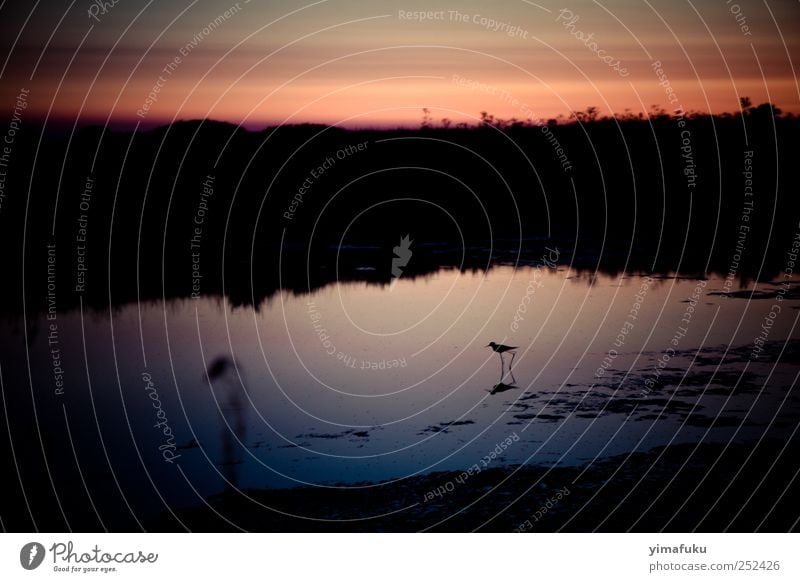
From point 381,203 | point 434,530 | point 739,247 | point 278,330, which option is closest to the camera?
point 434,530

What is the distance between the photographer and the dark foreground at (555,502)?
14609 millimetres

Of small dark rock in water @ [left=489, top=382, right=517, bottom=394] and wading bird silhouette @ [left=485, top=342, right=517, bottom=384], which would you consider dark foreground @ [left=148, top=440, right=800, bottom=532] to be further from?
wading bird silhouette @ [left=485, top=342, right=517, bottom=384]

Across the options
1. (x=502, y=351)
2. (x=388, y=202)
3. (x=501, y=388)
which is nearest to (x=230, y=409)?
(x=501, y=388)

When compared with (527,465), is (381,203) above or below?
above

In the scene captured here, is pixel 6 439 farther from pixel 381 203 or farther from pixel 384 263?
pixel 381 203

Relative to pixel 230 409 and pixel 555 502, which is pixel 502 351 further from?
pixel 555 502

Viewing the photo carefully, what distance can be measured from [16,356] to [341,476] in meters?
10.5

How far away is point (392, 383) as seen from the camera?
2048 centimetres

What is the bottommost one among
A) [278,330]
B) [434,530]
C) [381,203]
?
[434,530]

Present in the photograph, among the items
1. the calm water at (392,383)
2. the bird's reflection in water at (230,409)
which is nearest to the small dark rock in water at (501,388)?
the calm water at (392,383)

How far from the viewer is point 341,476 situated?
16203 millimetres

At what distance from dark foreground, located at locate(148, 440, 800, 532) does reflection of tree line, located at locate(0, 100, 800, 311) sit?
13.6 m

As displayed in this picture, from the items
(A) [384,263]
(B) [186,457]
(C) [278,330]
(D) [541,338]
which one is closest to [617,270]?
(A) [384,263]

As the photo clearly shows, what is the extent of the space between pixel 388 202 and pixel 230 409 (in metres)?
24.0
